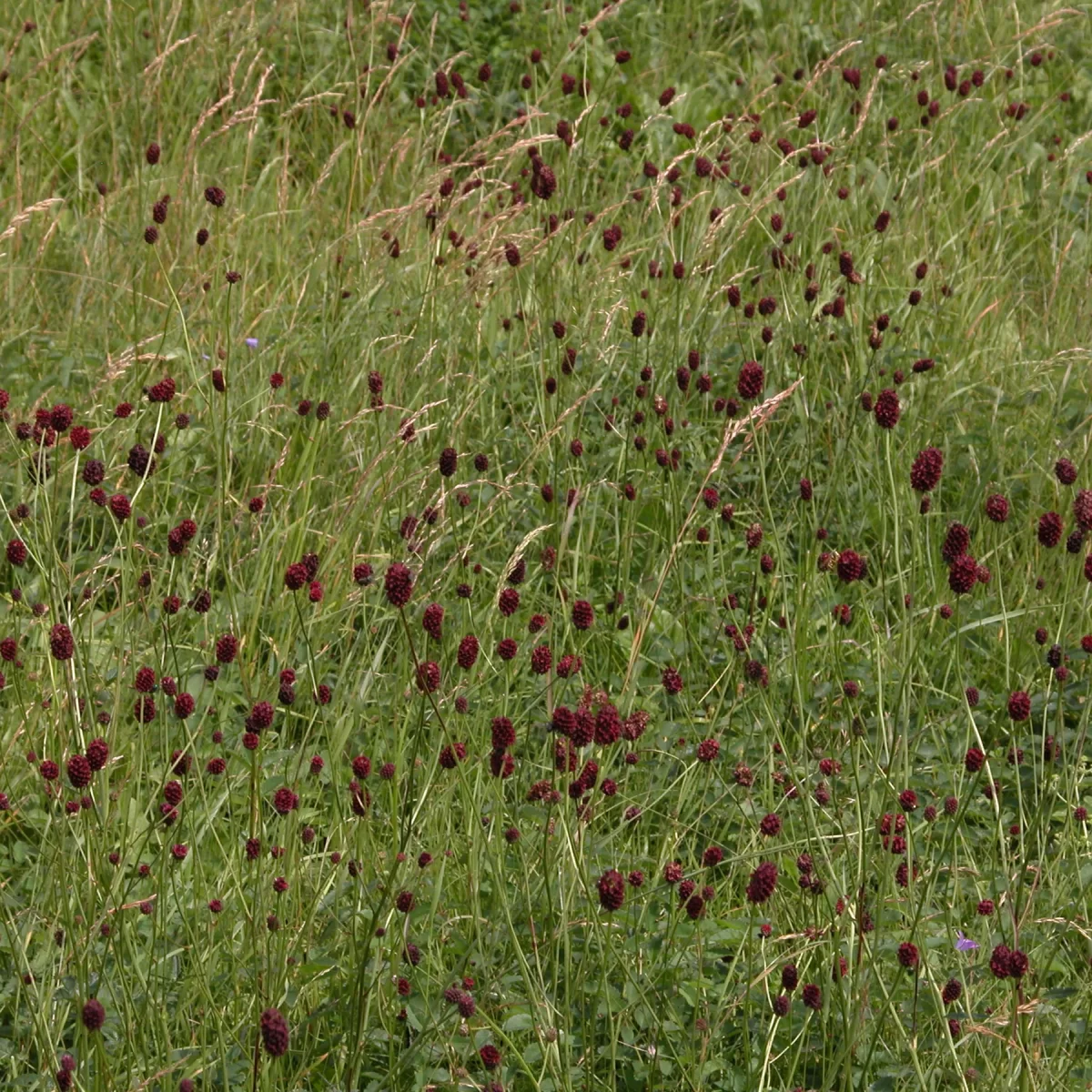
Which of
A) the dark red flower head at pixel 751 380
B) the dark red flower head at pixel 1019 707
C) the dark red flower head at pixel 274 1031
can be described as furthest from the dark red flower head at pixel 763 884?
the dark red flower head at pixel 751 380

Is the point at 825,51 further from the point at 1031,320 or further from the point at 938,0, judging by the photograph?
the point at 1031,320

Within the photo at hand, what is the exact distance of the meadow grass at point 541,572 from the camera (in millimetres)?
2006

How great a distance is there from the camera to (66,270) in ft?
13.4

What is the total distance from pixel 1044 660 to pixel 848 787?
60 centimetres

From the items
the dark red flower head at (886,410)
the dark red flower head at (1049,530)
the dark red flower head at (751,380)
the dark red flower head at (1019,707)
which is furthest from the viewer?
the dark red flower head at (751,380)

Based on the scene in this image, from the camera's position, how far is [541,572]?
3246mm

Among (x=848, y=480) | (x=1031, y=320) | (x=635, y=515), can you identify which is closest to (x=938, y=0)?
(x=1031, y=320)

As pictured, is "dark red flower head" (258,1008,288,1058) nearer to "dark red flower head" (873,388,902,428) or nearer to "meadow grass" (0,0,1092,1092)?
"meadow grass" (0,0,1092,1092)

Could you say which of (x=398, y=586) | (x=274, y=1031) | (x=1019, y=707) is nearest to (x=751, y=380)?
(x=1019, y=707)

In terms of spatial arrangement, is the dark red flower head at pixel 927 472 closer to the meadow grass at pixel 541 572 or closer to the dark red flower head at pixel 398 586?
the meadow grass at pixel 541 572

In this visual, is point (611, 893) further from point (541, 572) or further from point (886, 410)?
point (541, 572)

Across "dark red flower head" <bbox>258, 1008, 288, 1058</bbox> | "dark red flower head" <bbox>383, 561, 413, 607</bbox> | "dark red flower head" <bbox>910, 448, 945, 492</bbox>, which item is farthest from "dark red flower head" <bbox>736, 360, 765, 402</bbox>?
"dark red flower head" <bbox>258, 1008, 288, 1058</bbox>

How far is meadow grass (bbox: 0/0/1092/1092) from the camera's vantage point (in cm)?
201

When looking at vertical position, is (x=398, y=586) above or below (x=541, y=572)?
above
